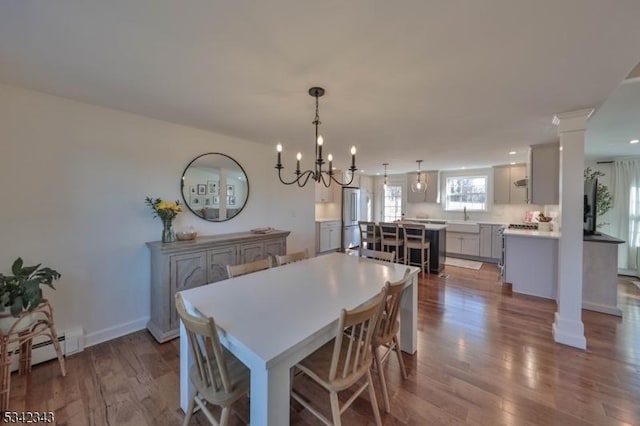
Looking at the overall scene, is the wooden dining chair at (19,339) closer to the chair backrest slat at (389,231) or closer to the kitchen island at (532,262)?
the chair backrest slat at (389,231)

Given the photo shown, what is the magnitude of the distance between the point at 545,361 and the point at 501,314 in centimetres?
96

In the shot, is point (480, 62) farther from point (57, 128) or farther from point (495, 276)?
point (495, 276)

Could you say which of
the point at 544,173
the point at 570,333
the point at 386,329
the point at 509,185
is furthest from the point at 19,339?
the point at 509,185

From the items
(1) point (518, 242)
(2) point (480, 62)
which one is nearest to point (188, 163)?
(2) point (480, 62)

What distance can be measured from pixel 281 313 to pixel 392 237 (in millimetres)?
4164

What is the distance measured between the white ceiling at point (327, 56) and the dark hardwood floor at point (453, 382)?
2327mm

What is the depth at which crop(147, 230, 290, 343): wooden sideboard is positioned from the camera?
8.27 ft

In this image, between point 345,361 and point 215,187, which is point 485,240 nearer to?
point 345,361

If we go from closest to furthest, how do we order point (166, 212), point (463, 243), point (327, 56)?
point (327, 56) → point (166, 212) → point (463, 243)

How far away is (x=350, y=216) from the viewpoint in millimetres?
7109

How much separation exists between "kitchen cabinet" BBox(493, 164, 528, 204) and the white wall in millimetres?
6360

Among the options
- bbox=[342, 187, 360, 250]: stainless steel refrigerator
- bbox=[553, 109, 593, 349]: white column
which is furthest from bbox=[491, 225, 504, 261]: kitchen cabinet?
bbox=[553, 109, 593, 349]: white column

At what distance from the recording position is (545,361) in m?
2.22

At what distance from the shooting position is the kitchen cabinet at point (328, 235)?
621 centimetres
